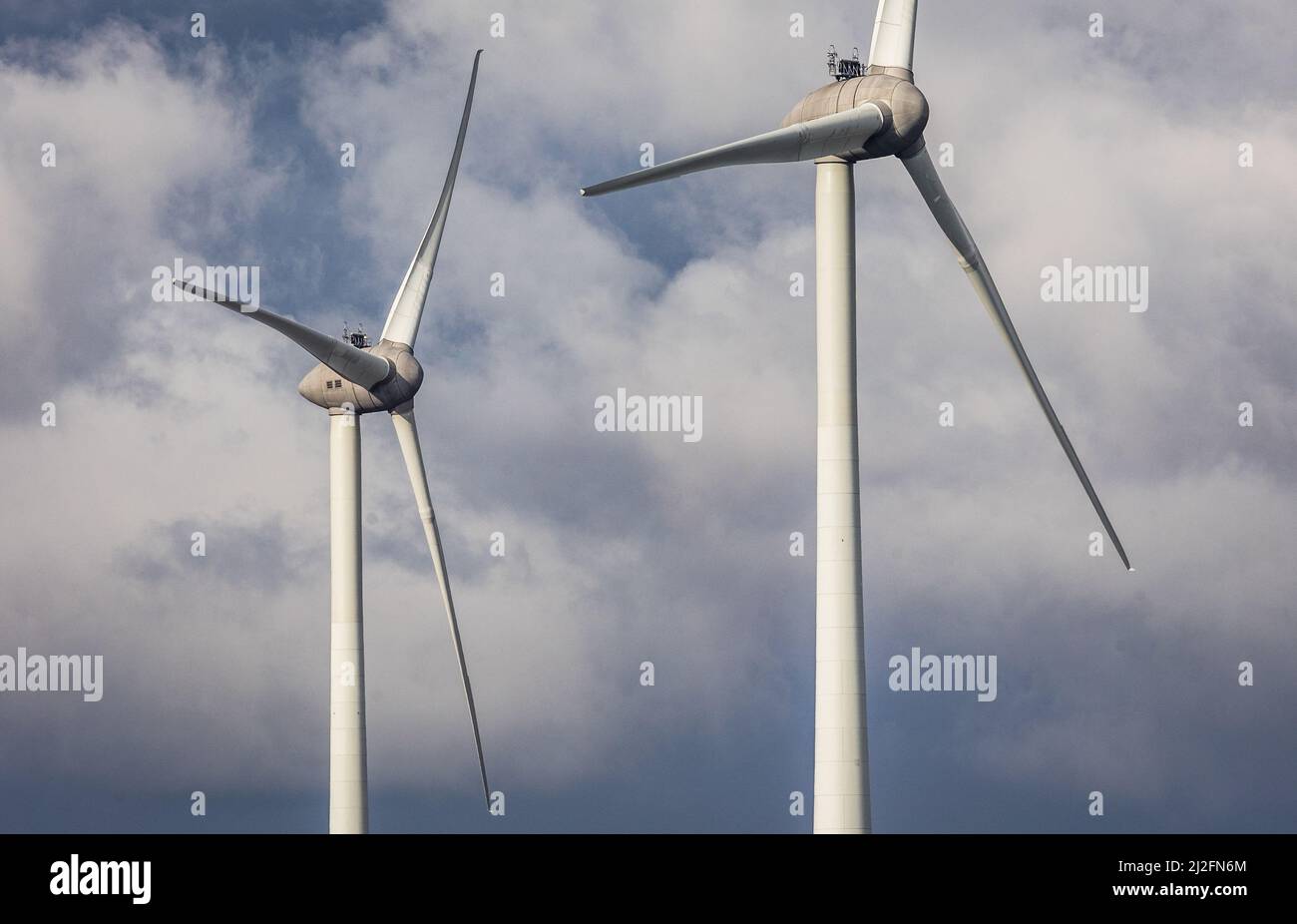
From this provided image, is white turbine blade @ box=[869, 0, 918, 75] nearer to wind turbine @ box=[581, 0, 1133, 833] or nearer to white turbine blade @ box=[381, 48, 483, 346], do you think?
wind turbine @ box=[581, 0, 1133, 833]

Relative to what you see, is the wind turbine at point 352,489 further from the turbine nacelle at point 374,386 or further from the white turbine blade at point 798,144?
the white turbine blade at point 798,144

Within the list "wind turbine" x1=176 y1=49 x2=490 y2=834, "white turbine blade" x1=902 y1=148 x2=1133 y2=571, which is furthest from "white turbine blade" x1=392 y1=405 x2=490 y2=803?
"white turbine blade" x1=902 y1=148 x2=1133 y2=571

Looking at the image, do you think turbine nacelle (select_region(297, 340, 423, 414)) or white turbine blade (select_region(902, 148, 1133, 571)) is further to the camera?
turbine nacelle (select_region(297, 340, 423, 414))

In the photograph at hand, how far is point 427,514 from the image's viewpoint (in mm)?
97375

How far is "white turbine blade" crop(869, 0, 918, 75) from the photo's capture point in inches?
2911

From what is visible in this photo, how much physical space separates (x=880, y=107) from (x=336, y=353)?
32398 mm

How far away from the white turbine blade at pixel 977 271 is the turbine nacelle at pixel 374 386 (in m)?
32.6

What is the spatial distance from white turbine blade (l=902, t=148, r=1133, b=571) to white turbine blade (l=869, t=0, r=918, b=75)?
325 centimetres

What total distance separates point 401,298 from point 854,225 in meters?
34.7
